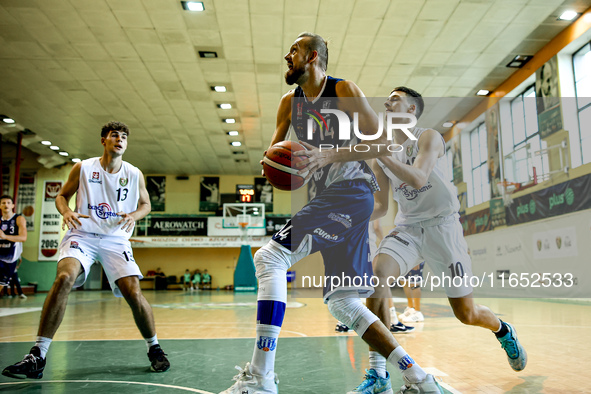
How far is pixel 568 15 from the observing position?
27.5ft

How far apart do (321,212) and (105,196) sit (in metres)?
1.74

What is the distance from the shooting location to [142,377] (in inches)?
99.6

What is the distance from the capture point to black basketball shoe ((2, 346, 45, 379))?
92.9 inches

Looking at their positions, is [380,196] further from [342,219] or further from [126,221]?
[126,221]

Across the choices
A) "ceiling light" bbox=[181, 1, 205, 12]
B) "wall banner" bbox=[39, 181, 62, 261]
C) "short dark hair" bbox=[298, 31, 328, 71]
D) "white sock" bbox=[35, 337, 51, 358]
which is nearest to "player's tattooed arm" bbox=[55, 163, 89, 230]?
"white sock" bbox=[35, 337, 51, 358]

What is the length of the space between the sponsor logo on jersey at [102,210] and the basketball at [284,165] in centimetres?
139

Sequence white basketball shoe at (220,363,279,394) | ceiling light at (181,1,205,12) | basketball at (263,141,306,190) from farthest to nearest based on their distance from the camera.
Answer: ceiling light at (181,1,205,12) → basketball at (263,141,306,190) → white basketball shoe at (220,363,279,394)

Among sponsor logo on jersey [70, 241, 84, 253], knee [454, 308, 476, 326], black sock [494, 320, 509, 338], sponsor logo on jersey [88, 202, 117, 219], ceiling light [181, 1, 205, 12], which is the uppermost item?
ceiling light [181, 1, 205, 12]

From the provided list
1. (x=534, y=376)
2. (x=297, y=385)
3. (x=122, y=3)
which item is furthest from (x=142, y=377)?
(x=122, y=3)

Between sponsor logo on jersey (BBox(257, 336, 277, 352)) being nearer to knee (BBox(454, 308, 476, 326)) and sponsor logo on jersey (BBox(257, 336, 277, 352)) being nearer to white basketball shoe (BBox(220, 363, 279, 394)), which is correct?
white basketball shoe (BBox(220, 363, 279, 394))

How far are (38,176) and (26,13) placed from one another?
38.3ft

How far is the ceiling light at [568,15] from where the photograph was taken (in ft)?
27.1

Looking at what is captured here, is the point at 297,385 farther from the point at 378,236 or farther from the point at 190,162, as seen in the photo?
the point at 190,162

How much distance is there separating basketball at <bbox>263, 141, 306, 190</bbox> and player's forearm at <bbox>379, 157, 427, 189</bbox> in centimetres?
46
